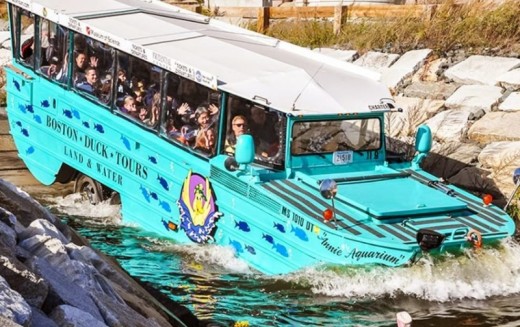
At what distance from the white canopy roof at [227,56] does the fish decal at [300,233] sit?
1218 millimetres

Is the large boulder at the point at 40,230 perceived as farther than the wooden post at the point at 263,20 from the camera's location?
No

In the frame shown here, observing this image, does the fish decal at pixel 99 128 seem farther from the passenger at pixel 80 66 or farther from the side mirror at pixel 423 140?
the side mirror at pixel 423 140

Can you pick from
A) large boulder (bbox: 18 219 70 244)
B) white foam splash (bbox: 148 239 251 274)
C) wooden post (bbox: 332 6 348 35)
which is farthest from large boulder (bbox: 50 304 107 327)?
wooden post (bbox: 332 6 348 35)

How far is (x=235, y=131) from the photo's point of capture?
10789mm

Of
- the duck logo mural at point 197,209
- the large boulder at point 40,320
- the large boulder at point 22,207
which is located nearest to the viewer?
the large boulder at point 40,320

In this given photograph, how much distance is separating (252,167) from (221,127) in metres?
0.70

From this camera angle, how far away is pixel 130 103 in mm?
12258

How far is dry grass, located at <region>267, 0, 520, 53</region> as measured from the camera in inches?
648

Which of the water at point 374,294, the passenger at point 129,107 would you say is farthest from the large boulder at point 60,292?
the passenger at point 129,107

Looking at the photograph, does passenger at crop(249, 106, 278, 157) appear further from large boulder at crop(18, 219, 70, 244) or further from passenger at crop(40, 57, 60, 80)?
passenger at crop(40, 57, 60, 80)

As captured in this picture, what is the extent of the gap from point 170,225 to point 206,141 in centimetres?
115

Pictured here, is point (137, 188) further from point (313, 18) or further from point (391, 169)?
point (313, 18)

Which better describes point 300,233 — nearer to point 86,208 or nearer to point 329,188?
point 329,188

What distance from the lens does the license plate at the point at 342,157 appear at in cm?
1080
